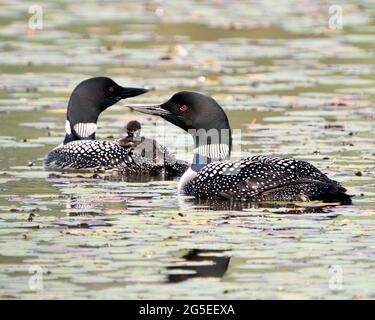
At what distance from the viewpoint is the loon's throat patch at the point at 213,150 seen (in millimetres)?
11086

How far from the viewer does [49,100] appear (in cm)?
1572

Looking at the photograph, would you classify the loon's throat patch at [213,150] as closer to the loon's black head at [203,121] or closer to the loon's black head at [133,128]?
the loon's black head at [203,121]

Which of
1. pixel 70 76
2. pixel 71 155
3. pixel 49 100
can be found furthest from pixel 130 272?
pixel 70 76

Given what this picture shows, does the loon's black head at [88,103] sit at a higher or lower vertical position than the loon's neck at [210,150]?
higher

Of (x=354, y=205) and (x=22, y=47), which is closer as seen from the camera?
(x=354, y=205)

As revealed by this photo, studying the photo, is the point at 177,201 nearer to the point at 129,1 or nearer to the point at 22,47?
the point at 22,47

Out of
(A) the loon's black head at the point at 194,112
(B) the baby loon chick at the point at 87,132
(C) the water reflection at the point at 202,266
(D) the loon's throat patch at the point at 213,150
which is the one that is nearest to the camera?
(C) the water reflection at the point at 202,266

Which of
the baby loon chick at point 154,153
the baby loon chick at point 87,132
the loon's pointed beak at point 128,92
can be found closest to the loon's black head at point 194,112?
the baby loon chick at point 154,153

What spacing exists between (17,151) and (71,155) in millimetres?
769

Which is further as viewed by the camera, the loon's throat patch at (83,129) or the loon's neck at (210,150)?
the loon's throat patch at (83,129)

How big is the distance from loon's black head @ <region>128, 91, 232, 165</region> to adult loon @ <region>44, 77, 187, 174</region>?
92cm

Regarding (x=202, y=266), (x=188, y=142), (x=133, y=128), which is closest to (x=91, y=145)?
(x=133, y=128)

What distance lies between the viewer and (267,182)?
10195 millimetres
